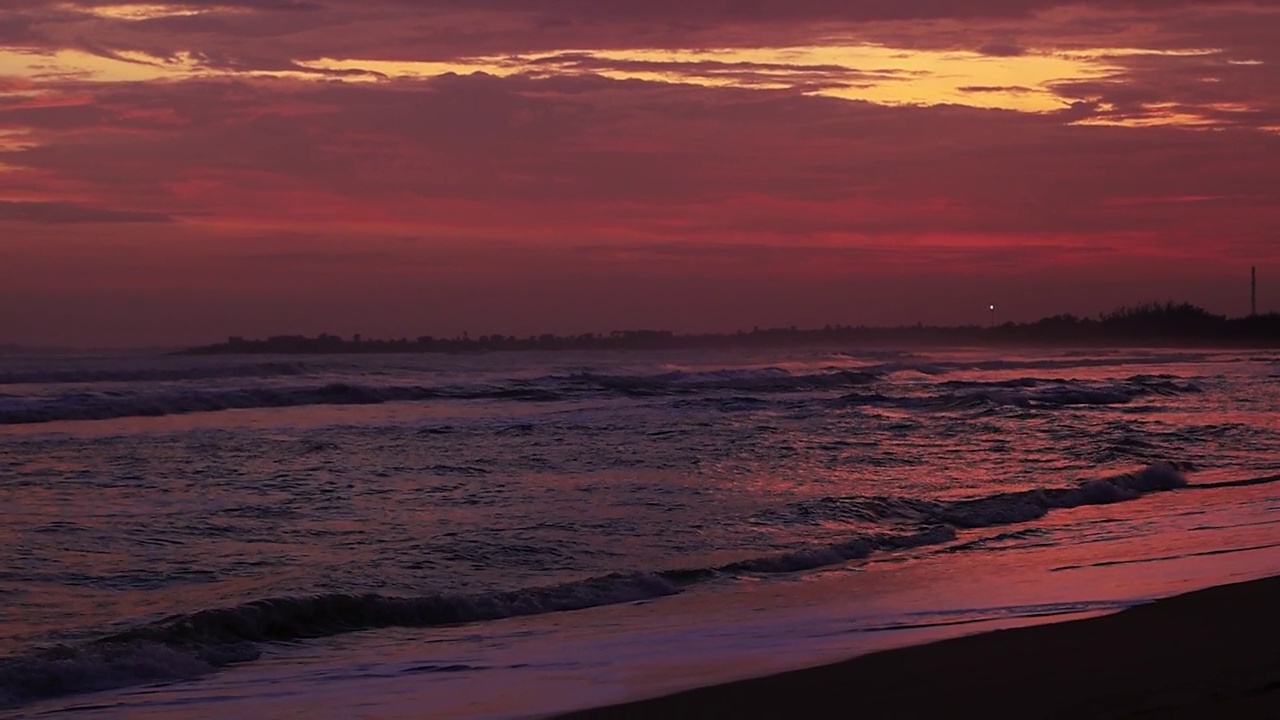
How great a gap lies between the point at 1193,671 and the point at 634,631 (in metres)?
3.12

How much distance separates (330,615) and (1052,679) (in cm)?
430

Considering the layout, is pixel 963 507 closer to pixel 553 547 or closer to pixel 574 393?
pixel 553 547

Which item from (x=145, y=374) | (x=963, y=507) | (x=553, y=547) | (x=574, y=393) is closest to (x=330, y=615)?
(x=553, y=547)

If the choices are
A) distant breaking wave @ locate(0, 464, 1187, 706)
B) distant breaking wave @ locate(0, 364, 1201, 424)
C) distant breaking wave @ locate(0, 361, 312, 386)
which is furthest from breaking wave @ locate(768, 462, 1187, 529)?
distant breaking wave @ locate(0, 361, 312, 386)

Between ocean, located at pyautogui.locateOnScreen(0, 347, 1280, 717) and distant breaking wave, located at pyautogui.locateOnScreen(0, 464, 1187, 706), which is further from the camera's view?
ocean, located at pyautogui.locateOnScreen(0, 347, 1280, 717)

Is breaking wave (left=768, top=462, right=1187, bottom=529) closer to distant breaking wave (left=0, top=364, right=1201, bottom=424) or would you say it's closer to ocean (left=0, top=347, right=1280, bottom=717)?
ocean (left=0, top=347, right=1280, bottom=717)

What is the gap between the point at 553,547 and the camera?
9953mm

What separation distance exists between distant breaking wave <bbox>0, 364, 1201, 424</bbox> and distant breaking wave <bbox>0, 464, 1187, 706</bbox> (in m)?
16.3

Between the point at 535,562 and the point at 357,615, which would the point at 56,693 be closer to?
the point at 357,615

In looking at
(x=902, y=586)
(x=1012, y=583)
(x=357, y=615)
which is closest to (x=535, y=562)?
(x=357, y=615)

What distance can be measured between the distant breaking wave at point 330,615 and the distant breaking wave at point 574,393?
1628 centimetres

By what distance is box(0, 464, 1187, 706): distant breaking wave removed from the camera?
6242 millimetres

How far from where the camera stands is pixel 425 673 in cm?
634

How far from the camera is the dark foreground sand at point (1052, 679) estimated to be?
4.81m
